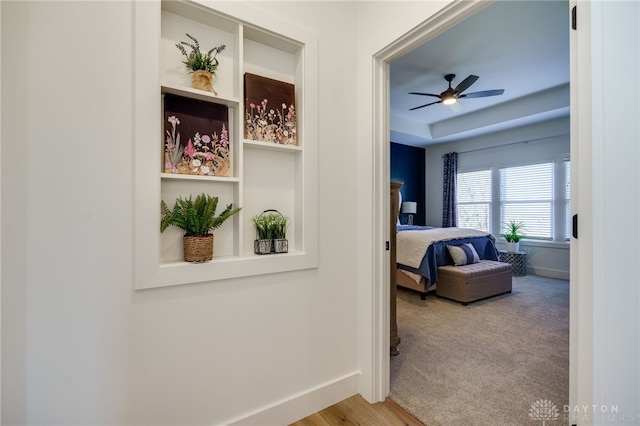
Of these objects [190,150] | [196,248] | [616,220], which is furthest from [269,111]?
[616,220]

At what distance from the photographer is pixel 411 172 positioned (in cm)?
684

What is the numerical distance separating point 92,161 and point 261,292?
93 cm

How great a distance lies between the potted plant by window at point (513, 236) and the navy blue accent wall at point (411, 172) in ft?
6.19

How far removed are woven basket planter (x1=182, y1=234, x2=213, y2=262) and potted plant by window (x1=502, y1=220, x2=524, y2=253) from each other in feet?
18.5

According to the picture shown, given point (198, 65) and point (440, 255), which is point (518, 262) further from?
point (198, 65)

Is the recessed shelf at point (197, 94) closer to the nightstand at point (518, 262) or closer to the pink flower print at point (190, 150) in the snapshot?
the pink flower print at point (190, 150)

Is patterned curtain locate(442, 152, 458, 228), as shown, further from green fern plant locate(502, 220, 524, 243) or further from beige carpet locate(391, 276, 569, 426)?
beige carpet locate(391, 276, 569, 426)

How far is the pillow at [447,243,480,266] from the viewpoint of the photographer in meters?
3.76

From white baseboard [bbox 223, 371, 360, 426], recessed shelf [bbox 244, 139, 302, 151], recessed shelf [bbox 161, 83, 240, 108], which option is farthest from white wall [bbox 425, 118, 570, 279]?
recessed shelf [bbox 161, 83, 240, 108]

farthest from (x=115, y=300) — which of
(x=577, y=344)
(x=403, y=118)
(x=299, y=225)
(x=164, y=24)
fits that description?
(x=403, y=118)

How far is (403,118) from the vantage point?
5617mm

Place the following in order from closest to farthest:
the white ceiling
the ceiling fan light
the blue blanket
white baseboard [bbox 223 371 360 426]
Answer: white baseboard [bbox 223 371 360 426] → the white ceiling → the blue blanket → the ceiling fan light

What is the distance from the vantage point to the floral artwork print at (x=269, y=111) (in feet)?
5.02

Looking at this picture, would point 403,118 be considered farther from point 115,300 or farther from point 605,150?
point 115,300
